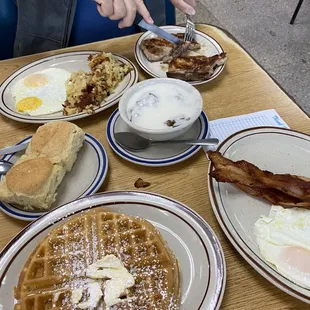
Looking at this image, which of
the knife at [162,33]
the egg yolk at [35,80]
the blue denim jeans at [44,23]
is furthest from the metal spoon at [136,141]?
the blue denim jeans at [44,23]

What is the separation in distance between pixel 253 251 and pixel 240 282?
9cm

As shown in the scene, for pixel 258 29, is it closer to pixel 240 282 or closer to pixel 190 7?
pixel 190 7

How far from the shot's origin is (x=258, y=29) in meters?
Answer: 3.84

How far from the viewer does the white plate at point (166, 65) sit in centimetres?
163

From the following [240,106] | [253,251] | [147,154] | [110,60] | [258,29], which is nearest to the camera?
[253,251]

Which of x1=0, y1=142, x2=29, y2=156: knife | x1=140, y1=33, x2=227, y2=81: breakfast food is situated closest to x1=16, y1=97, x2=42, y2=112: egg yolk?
x1=0, y1=142, x2=29, y2=156: knife

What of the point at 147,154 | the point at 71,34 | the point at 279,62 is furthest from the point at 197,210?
the point at 279,62

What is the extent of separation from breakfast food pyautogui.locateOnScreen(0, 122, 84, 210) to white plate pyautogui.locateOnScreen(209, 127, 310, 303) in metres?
0.46

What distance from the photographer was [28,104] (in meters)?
1.52

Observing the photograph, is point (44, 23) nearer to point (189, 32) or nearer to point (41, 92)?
point (41, 92)

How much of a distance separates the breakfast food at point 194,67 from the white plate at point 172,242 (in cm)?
71

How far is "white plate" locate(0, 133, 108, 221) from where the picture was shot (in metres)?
1.11

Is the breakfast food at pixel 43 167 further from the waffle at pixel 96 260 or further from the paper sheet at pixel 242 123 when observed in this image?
the paper sheet at pixel 242 123

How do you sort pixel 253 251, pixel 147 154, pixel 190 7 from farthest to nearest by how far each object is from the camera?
pixel 190 7 → pixel 147 154 → pixel 253 251
